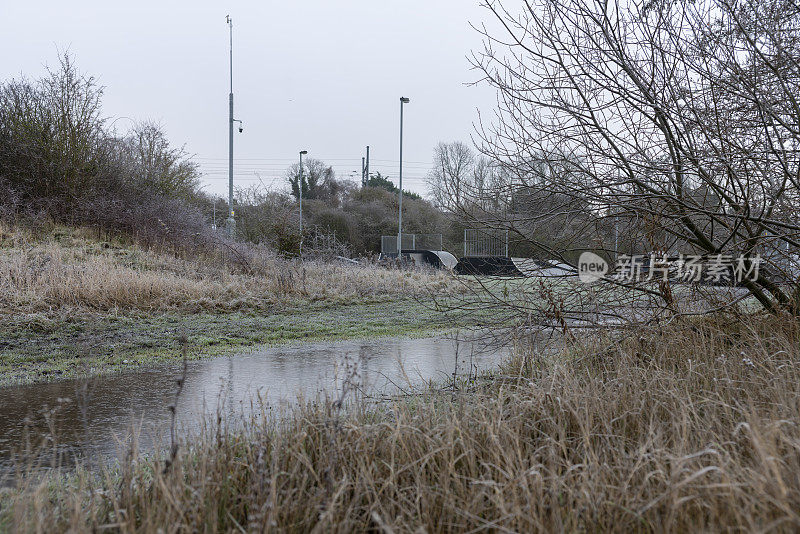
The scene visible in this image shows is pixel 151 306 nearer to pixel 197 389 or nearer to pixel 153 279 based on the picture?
pixel 153 279

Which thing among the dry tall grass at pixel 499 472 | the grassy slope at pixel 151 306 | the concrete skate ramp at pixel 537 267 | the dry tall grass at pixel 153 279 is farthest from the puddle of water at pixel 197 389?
the dry tall grass at pixel 153 279

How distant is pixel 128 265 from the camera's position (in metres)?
13.0

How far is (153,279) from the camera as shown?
35.4 ft

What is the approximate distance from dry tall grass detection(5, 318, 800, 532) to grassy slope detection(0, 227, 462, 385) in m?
1.95

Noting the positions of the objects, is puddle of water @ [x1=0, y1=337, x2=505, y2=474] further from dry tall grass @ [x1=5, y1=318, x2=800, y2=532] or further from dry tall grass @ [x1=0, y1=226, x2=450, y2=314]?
dry tall grass @ [x1=0, y1=226, x2=450, y2=314]

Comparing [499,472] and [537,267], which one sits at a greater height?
[537,267]

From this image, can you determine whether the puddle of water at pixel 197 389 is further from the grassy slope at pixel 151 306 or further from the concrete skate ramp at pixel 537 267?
the concrete skate ramp at pixel 537 267

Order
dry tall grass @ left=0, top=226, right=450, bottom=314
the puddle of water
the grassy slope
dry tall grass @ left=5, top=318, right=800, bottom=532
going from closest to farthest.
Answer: dry tall grass @ left=5, top=318, right=800, bottom=532 < the puddle of water < the grassy slope < dry tall grass @ left=0, top=226, right=450, bottom=314

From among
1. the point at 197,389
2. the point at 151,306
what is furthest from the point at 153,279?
the point at 197,389

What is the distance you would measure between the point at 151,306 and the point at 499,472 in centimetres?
862

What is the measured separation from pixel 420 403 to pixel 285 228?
15719 millimetres

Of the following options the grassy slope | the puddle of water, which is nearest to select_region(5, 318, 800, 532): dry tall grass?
the puddle of water

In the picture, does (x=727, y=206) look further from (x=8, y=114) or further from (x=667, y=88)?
(x=8, y=114)

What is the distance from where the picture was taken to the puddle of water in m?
4.02
